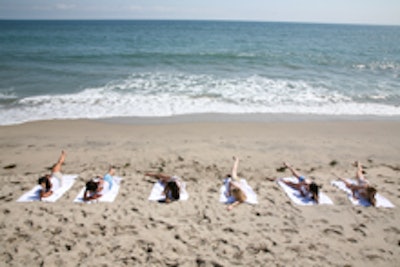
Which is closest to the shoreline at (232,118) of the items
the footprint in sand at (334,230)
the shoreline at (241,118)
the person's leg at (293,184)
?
the shoreline at (241,118)

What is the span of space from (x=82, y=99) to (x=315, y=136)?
402 inches

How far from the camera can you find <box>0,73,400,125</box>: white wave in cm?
1060

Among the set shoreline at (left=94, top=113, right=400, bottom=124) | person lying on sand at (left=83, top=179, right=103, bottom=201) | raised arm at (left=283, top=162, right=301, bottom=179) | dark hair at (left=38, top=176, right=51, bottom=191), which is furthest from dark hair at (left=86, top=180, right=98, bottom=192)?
raised arm at (left=283, top=162, right=301, bottom=179)

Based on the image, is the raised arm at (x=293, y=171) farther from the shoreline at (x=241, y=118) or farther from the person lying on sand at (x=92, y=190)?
the person lying on sand at (x=92, y=190)

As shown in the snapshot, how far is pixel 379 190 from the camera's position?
619cm

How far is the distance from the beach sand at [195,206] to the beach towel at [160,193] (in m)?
0.14

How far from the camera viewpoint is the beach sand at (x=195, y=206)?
4254 millimetres

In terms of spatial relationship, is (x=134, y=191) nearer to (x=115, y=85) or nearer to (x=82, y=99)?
(x=82, y=99)

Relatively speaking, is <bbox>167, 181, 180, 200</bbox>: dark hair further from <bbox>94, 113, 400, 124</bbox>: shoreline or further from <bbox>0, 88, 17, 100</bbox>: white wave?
<bbox>0, 88, 17, 100</bbox>: white wave

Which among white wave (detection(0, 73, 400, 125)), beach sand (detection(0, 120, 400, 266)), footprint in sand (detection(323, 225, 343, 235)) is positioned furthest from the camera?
white wave (detection(0, 73, 400, 125))

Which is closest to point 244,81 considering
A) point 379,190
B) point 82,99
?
point 82,99

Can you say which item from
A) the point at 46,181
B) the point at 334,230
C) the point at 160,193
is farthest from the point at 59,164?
the point at 334,230

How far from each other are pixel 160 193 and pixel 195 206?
92 cm

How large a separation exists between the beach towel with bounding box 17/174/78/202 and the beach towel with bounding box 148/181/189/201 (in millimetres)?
2014
